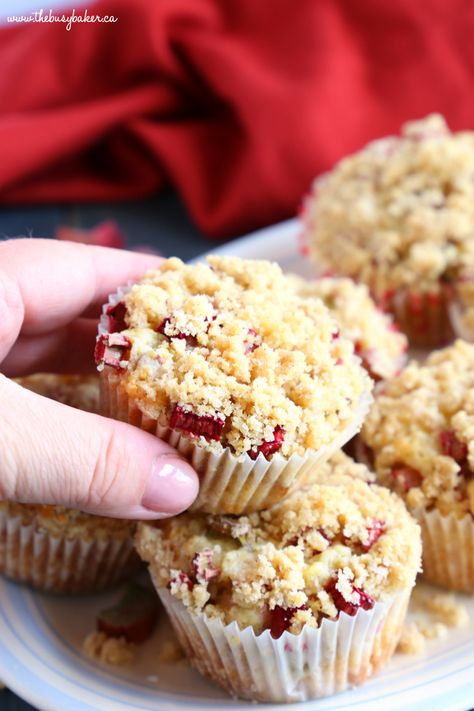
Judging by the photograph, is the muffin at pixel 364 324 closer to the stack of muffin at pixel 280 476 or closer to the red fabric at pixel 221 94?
the stack of muffin at pixel 280 476

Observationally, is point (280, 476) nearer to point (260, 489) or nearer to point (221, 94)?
point (260, 489)

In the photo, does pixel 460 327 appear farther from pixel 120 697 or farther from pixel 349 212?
pixel 120 697

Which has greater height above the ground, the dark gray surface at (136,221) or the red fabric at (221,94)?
the red fabric at (221,94)

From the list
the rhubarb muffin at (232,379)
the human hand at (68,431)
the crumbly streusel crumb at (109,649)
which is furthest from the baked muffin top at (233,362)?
Answer: the crumbly streusel crumb at (109,649)

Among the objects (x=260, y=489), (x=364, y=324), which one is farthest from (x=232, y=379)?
(x=364, y=324)

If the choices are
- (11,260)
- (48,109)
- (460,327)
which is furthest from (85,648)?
(48,109)
